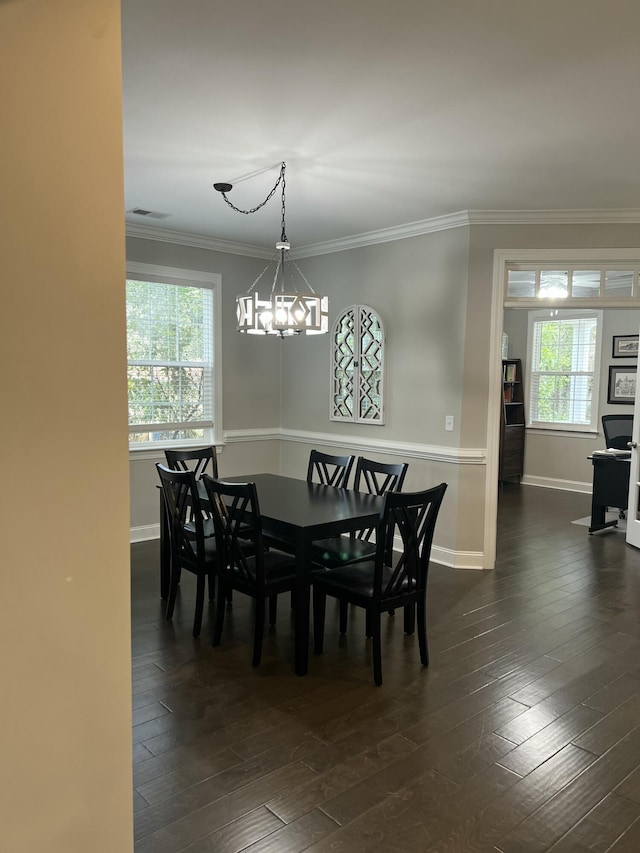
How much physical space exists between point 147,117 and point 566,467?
7118 mm

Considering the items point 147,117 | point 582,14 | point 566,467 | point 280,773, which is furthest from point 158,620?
point 566,467

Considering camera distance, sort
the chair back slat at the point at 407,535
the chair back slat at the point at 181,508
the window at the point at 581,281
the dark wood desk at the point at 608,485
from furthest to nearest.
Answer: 1. the dark wood desk at the point at 608,485
2. the window at the point at 581,281
3. the chair back slat at the point at 181,508
4. the chair back slat at the point at 407,535

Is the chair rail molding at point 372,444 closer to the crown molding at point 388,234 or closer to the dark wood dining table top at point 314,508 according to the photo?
the dark wood dining table top at point 314,508

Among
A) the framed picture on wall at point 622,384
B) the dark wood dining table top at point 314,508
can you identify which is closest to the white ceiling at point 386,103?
the dark wood dining table top at point 314,508

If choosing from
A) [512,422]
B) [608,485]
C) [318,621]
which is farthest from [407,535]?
[512,422]

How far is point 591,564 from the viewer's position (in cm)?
503

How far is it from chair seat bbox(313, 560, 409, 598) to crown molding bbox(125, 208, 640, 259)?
2.86 meters

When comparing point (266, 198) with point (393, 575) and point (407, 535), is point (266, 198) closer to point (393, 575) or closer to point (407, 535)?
point (407, 535)

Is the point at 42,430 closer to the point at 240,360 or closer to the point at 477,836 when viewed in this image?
the point at 477,836

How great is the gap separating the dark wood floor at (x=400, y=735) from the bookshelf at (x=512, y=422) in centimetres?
448

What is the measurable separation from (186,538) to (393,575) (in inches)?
51.5

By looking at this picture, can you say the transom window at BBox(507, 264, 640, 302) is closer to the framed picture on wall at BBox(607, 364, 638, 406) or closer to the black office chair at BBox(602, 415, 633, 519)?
the black office chair at BBox(602, 415, 633, 519)

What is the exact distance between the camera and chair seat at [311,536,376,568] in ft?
11.5

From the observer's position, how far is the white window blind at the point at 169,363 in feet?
17.8
